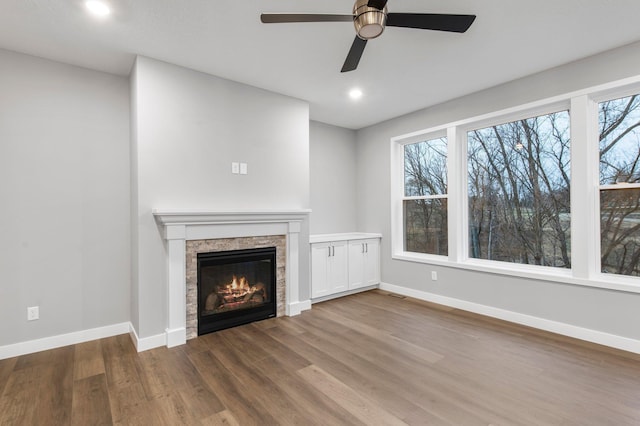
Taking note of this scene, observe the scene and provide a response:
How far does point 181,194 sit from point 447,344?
9.68ft

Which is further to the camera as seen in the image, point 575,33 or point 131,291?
point 131,291

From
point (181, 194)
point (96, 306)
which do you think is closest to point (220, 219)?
point (181, 194)

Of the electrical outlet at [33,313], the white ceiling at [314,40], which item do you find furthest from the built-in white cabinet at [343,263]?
the electrical outlet at [33,313]

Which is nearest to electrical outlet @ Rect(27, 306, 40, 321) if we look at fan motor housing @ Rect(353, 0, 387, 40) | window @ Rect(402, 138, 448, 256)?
fan motor housing @ Rect(353, 0, 387, 40)

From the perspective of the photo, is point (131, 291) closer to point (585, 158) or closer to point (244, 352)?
point (244, 352)

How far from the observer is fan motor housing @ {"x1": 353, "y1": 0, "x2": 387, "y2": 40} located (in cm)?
173

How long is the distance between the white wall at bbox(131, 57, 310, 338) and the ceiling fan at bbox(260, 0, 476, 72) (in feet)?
5.24

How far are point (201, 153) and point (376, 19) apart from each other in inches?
85.2

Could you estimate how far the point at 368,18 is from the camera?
1.75 metres

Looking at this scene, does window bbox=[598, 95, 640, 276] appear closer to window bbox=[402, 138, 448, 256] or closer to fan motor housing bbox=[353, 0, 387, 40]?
window bbox=[402, 138, 448, 256]

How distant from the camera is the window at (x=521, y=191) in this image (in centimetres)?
325

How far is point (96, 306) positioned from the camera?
3057 mm

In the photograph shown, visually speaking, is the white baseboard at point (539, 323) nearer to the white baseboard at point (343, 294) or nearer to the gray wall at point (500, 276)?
the gray wall at point (500, 276)

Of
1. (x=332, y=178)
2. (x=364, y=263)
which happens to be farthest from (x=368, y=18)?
(x=364, y=263)
